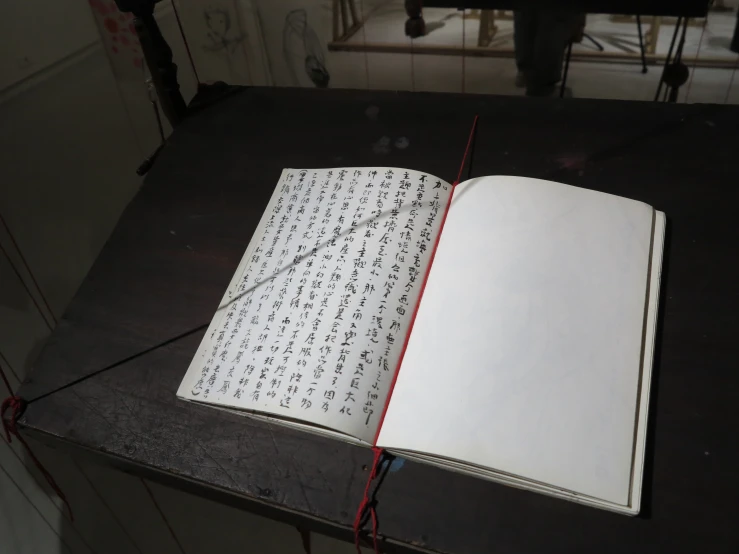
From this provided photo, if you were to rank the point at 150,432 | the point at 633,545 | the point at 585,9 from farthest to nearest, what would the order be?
the point at 585,9, the point at 150,432, the point at 633,545

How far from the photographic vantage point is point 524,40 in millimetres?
1023

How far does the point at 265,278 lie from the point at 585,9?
619 mm

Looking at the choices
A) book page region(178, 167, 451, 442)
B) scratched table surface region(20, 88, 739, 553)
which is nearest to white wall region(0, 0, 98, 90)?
scratched table surface region(20, 88, 739, 553)

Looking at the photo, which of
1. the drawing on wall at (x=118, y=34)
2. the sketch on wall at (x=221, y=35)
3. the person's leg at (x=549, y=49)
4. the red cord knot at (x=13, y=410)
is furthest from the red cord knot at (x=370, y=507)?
the sketch on wall at (x=221, y=35)

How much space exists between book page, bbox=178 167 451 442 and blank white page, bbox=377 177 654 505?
0.03 meters

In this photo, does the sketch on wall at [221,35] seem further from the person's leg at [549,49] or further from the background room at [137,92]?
the person's leg at [549,49]

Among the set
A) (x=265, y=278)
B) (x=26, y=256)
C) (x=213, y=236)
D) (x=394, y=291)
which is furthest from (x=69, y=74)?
(x=394, y=291)

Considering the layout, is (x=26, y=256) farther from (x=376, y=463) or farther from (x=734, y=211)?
(x=734, y=211)

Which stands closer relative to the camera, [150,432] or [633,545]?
[633,545]

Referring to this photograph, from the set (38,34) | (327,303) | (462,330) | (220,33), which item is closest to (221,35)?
(220,33)

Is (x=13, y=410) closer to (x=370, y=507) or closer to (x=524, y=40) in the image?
(x=370, y=507)

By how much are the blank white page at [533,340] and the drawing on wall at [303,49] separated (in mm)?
713

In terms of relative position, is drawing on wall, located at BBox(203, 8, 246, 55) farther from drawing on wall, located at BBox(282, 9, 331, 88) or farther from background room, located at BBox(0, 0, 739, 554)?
drawing on wall, located at BBox(282, 9, 331, 88)

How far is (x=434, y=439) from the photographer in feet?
Answer: 1.67
